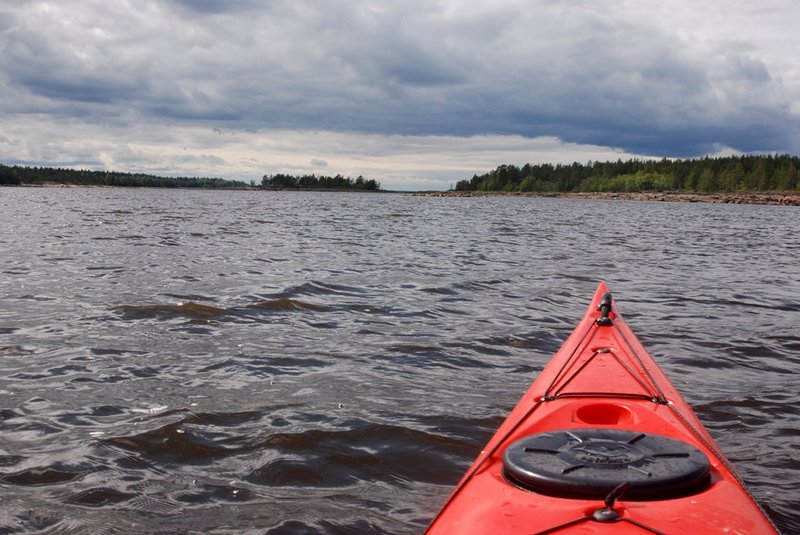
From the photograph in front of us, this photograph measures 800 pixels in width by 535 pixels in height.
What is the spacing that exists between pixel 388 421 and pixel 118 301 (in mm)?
6590

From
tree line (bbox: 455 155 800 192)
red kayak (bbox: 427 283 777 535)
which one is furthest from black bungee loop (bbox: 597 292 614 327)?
tree line (bbox: 455 155 800 192)

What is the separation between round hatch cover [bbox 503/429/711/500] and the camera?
3.29 meters

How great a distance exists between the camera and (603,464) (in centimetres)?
349

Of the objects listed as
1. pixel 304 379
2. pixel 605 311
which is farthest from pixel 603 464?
pixel 304 379

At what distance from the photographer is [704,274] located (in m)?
17.4

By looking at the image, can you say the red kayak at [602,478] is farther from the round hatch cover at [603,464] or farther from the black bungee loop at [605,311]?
the black bungee loop at [605,311]

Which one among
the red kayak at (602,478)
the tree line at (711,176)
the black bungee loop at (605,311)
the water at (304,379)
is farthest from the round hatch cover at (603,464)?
the tree line at (711,176)

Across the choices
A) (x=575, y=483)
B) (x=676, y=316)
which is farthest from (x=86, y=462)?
(x=676, y=316)

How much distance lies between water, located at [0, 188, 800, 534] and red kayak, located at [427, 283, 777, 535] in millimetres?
1130

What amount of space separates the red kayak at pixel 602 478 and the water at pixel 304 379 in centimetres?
113

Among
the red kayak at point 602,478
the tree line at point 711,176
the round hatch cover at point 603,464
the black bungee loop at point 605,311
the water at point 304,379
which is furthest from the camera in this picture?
the tree line at point 711,176

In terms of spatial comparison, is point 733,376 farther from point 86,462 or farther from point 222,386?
point 86,462

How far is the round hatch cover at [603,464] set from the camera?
329 cm

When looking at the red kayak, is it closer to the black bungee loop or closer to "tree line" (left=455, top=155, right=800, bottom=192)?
the black bungee loop
